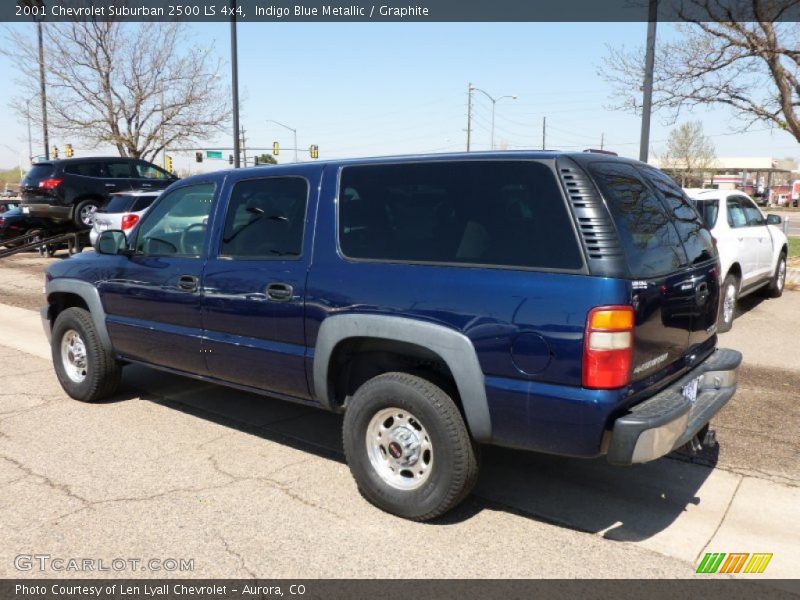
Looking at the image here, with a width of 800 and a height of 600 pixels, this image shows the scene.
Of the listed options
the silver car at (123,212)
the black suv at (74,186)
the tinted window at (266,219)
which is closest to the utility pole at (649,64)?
the tinted window at (266,219)

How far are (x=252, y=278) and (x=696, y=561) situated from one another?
282 cm

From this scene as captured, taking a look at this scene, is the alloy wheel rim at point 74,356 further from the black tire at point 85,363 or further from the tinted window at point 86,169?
the tinted window at point 86,169

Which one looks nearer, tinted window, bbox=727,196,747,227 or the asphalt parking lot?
the asphalt parking lot

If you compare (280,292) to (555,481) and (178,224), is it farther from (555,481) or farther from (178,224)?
(555,481)

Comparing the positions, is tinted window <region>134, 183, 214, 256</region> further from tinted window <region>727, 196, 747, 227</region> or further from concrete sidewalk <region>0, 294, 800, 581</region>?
tinted window <region>727, 196, 747, 227</region>

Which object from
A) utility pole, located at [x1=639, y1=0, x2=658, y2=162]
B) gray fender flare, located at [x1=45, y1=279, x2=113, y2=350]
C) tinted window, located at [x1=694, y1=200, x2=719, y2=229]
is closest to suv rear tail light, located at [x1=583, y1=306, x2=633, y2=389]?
gray fender flare, located at [x1=45, y1=279, x2=113, y2=350]

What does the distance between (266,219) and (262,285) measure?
45 centimetres

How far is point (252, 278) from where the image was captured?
13.9ft

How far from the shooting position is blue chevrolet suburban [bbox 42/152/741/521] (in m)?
3.07

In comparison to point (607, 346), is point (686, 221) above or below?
above

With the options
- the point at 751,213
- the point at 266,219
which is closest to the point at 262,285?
the point at 266,219

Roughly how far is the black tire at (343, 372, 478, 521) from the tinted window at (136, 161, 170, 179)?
15246mm

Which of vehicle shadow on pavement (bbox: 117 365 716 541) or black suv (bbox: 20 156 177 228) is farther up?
black suv (bbox: 20 156 177 228)

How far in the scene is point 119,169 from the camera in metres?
17.0
